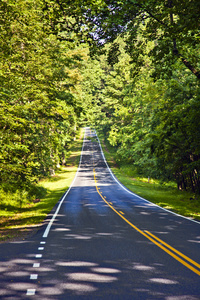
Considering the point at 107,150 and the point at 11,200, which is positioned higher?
the point at 107,150

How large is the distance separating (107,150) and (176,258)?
6257 centimetres

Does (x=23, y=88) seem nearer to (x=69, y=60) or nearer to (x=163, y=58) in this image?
(x=69, y=60)

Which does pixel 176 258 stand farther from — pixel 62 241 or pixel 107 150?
pixel 107 150

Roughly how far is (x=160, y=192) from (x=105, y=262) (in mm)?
21965

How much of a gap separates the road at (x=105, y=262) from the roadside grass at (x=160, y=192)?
5.53m

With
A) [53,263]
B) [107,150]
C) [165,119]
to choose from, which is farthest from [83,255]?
[107,150]

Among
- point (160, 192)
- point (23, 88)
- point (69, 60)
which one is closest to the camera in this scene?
point (23, 88)

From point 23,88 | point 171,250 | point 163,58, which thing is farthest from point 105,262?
point 163,58

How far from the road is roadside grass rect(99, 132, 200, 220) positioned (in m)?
5.53

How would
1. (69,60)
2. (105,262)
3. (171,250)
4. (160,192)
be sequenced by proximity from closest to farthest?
1. (105,262)
2. (171,250)
3. (69,60)
4. (160,192)

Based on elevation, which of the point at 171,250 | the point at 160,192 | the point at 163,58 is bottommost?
the point at 160,192

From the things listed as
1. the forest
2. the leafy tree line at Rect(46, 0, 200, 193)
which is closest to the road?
the forest

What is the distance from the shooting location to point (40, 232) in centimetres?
1020

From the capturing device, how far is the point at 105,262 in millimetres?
6250
